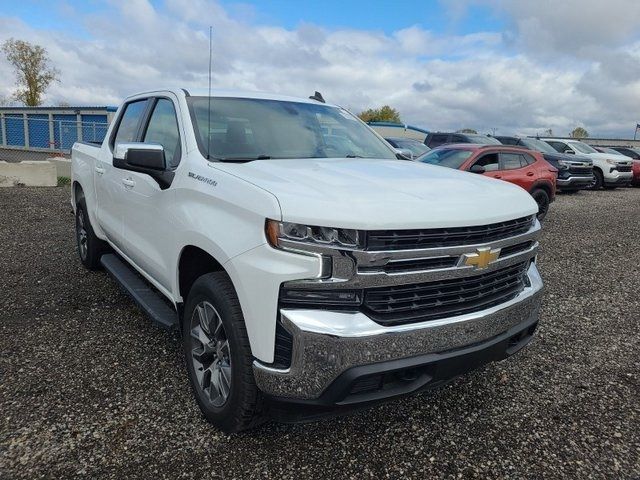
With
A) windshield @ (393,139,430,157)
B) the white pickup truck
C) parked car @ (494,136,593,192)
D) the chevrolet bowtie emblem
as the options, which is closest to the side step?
the white pickup truck

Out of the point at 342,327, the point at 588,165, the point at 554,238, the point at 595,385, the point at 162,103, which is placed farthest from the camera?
the point at 588,165

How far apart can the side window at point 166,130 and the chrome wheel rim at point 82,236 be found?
6.30 ft

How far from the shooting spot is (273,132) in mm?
3328

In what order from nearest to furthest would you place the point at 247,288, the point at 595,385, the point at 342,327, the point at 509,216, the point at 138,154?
the point at 342,327, the point at 247,288, the point at 509,216, the point at 138,154, the point at 595,385

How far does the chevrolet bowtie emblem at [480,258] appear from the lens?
2295 mm

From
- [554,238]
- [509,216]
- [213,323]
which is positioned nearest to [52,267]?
[213,323]

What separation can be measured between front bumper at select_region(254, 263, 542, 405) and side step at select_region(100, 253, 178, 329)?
1.15 meters

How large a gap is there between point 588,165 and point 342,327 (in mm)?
15431

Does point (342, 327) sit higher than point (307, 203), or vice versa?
point (307, 203)

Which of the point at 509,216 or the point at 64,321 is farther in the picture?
the point at 64,321

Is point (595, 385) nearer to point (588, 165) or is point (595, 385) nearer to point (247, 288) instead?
point (247, 288)

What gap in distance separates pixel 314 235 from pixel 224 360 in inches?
35.5

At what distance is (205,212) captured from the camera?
Result: 257cm

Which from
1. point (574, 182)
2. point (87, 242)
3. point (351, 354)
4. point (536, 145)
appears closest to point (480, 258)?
point (351, 354)
